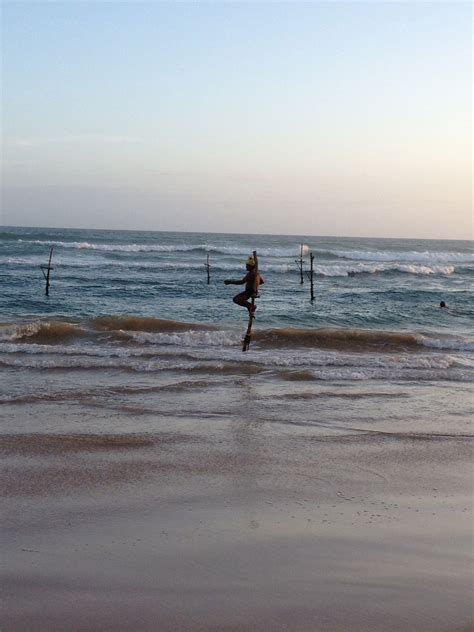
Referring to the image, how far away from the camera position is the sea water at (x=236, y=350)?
1036 cm

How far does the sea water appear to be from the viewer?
1036 centimetres

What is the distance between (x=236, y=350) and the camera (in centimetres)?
1567

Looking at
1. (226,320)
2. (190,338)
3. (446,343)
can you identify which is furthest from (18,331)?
(446,343)

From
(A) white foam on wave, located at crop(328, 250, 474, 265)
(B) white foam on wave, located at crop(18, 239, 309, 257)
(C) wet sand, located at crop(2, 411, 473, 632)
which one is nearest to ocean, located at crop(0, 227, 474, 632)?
(C) wet sand, located at crop(2, 411, 473, 632)

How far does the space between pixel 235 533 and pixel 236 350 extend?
34.0 ft

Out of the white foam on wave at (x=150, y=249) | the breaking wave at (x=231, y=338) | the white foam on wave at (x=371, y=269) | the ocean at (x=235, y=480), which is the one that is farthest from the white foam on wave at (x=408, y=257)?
the ocean at (x=235, y=480)

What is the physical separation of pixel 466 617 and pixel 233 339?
42.8ft

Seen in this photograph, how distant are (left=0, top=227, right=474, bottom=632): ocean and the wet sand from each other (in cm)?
2

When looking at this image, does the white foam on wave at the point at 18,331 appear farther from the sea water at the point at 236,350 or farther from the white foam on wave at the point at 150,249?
the white foam on wave at the point at 150,249

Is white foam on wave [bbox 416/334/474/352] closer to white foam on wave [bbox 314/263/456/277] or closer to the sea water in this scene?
the sea water

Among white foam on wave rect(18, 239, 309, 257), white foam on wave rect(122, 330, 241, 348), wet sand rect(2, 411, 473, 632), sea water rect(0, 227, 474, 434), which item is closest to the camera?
wet sand rect(2, 411, 473, 632)

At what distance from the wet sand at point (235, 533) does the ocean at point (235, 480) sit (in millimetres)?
20

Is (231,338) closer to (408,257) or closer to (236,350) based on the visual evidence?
(236,350)

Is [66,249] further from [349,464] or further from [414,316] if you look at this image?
[349,464]
